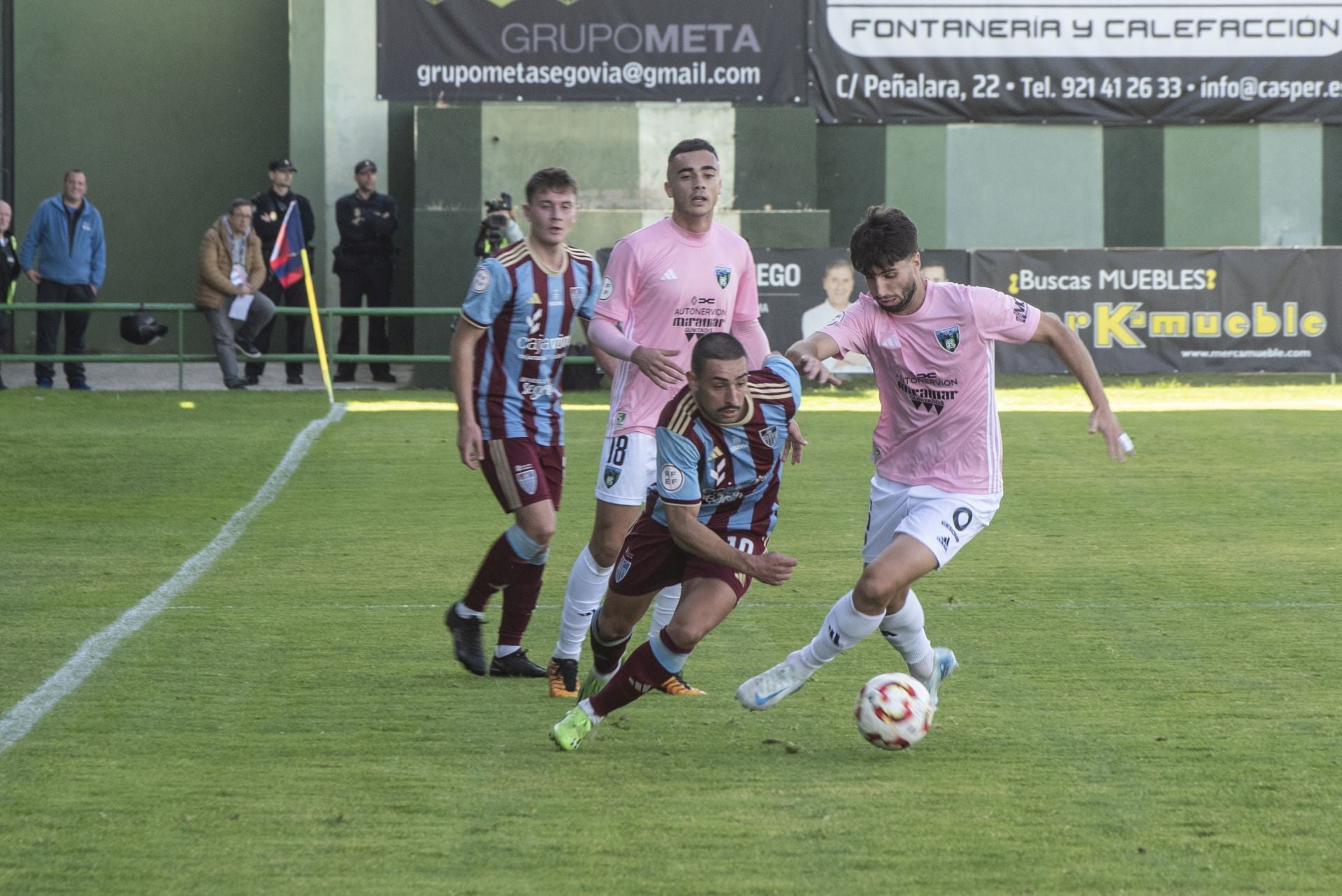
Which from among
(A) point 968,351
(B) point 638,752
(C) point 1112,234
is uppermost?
(C) point 1112,234

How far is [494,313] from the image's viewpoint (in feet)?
21.2

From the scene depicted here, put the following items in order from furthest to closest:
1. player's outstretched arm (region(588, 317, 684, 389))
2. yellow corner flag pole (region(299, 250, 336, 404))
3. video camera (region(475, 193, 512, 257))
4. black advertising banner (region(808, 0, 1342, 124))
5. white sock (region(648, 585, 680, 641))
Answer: black advertising banner (region(808, 0, 1342, 124)), yellow corner flag pole (region(299, 250, 336, 404)), video camera (region(475, 193, 512, 257)), white sock (region(648, 585, 680, 641)), player's outstretched arm (region(588, 317, 684, 389))

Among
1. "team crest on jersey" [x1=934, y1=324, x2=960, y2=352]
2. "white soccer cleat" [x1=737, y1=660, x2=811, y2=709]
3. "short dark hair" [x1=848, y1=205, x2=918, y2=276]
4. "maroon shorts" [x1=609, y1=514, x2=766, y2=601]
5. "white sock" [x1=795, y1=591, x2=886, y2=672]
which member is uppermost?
"short dark hair" [x1=848, y1=205, x2=918, y2=276]

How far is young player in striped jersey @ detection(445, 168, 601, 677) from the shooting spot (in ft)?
21.1

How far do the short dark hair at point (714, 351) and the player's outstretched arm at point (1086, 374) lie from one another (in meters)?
1.09

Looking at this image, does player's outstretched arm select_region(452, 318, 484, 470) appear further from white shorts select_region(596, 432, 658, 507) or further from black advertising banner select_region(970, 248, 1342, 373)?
black advertising banner select_region(970, 248, 1342, 373)

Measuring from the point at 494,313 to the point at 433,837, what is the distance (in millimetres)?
2479

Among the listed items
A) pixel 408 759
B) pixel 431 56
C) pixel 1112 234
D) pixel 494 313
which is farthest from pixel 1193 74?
pixel 408 759

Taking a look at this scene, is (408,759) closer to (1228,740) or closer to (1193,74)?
(1228,740)

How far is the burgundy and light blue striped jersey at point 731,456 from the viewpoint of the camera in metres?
5.36

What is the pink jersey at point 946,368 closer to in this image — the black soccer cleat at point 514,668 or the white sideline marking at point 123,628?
the black soccer cleat at point 514,668

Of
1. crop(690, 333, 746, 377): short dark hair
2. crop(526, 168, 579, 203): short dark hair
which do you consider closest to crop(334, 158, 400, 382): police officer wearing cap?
crop(526, 168, 579, 203): short dark hair

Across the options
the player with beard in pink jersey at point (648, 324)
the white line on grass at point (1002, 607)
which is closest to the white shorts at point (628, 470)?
the player with beard in pink jersey at point (648, 324)

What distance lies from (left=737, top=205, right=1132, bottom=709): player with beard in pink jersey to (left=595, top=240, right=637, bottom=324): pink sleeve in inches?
37.2
